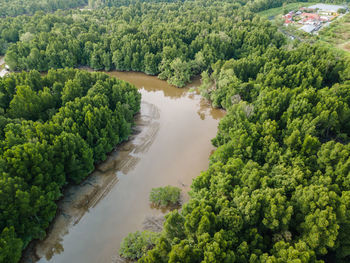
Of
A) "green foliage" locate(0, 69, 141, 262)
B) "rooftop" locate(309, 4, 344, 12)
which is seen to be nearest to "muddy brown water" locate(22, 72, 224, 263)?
"green foliage" locate(0, 69, 141, 262)

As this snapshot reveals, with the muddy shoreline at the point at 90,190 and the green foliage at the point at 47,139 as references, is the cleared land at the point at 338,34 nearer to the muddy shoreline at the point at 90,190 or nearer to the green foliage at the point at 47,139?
the muddy shoreline at the point at 90,190

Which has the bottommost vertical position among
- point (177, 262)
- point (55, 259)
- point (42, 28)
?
point (55, 259)

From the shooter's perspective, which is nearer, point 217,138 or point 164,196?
point 164,196

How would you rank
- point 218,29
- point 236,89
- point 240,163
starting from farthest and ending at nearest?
point 218,29
point 236,89
point 240,163

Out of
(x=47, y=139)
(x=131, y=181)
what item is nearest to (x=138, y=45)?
(x=47, y=139)

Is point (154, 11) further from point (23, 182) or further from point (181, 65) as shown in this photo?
point (23, 182)

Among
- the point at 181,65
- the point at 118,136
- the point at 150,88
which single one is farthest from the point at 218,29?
the point at 118,136

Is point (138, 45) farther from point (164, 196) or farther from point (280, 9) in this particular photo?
point (280, 9)
